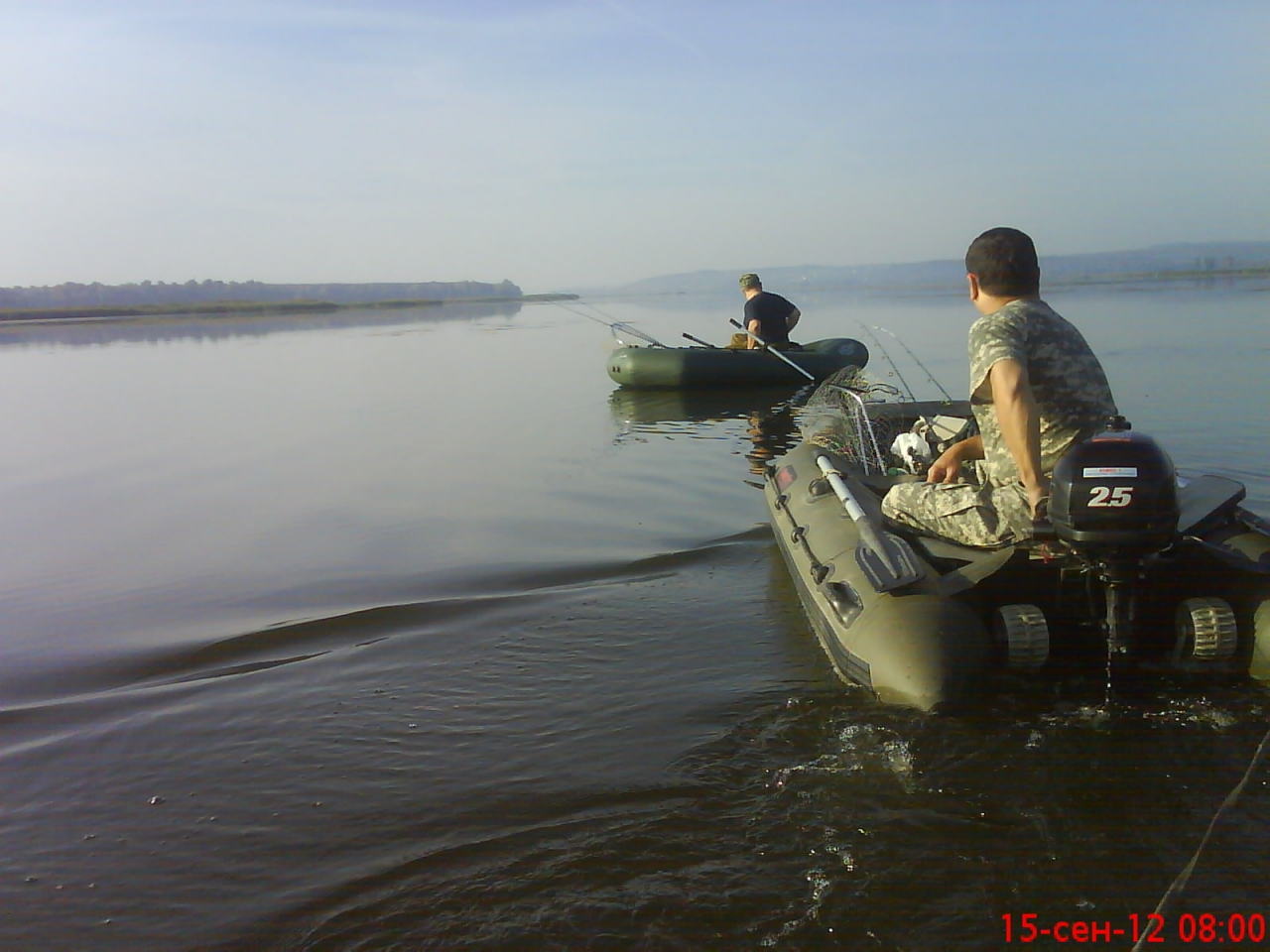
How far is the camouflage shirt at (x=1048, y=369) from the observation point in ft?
13.2

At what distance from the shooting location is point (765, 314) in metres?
15.2

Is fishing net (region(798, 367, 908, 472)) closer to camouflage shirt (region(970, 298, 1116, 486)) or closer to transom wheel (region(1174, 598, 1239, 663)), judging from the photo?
camouflage shirt (region(970, 298, 1116, 486))

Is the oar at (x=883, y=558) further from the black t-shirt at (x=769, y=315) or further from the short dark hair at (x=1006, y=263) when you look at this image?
the black t-shirt at (x=769, y=315)

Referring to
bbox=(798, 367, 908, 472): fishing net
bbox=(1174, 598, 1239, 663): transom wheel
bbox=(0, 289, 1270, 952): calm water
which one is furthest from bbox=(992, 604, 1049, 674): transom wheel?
bbox=(798, 367, 908, 472): fishing net

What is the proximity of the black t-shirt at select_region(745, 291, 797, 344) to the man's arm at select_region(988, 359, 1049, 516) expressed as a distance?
11305 millimetres

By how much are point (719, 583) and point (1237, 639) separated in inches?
116

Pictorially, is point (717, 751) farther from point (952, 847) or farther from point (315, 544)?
point (315, 544)

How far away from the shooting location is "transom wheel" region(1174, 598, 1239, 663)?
401cm

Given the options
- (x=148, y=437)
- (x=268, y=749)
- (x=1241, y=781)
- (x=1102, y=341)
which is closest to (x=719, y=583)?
(x=268, y=749)

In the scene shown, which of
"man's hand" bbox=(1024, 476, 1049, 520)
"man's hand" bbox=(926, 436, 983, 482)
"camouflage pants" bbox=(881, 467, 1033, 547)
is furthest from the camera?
"man's hand" bbox=(926, 436, 983, 482)

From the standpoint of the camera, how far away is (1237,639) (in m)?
4.09
